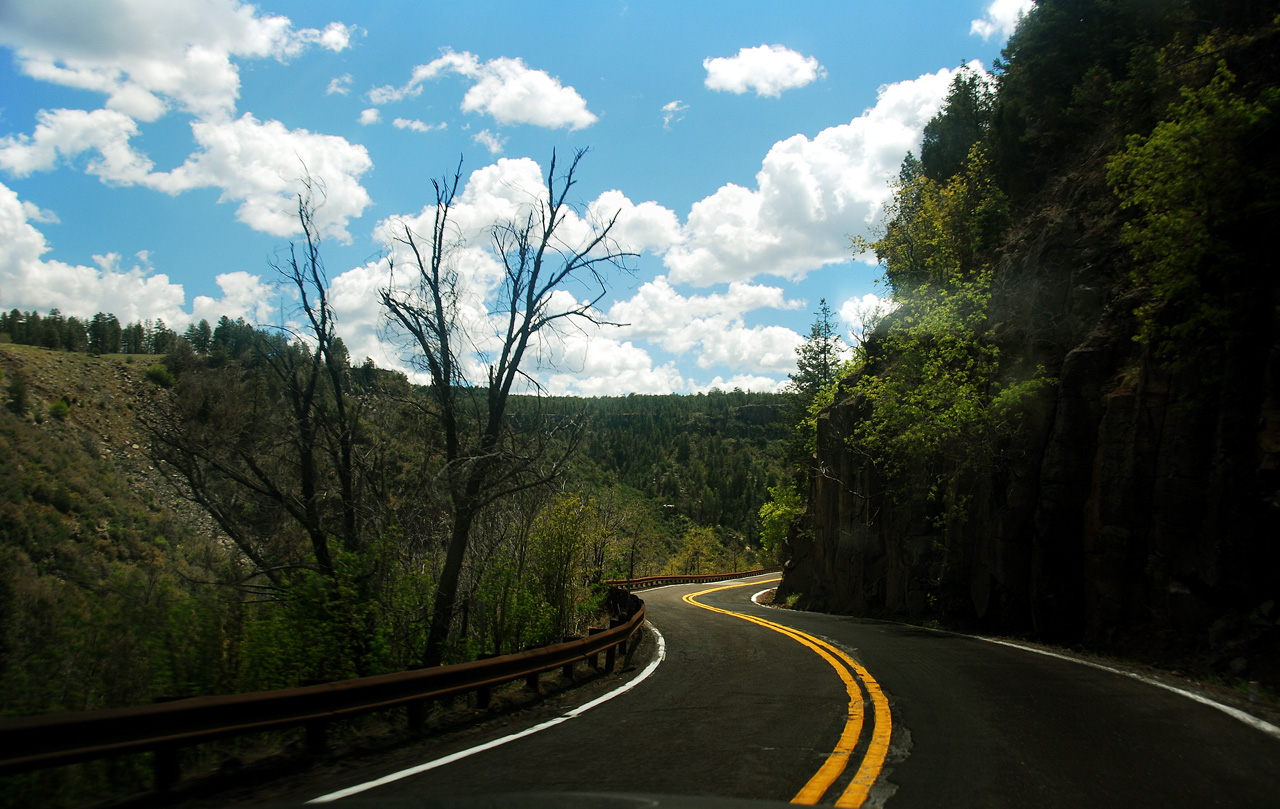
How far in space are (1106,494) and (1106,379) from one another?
2.42 m

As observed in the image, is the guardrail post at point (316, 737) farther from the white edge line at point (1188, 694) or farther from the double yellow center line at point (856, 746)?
the white edge line at point (1188, 694)

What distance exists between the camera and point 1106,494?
38.5 ft

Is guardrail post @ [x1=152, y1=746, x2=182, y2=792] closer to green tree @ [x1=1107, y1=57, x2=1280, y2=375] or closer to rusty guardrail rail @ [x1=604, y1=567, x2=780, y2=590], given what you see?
green tree @ [x1=1107, y1=57, x2=1280, y2=375]

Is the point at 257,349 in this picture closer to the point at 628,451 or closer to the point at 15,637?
the point at 15,637

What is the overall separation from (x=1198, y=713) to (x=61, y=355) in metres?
101

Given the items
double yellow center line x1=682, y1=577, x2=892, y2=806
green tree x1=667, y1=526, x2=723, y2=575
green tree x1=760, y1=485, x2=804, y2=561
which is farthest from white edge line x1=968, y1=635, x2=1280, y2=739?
green tree x1=667, y1=526, x2=723, y2=575

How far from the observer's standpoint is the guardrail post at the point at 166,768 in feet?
14.2

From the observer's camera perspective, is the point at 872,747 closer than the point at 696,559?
Yes

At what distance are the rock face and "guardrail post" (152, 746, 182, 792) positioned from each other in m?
11.2

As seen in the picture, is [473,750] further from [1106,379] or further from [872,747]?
[1106,379]

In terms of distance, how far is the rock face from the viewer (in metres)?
9.34

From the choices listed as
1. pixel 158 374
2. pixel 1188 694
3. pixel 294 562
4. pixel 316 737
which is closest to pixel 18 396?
pixel 158 374

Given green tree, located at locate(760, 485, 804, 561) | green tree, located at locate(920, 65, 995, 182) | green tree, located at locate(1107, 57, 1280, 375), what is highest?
green tree, located at locate(920, 65, 995, 182)

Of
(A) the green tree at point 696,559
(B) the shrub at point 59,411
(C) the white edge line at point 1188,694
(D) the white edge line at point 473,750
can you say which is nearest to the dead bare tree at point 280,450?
(D) the white edge line at point 473,750
